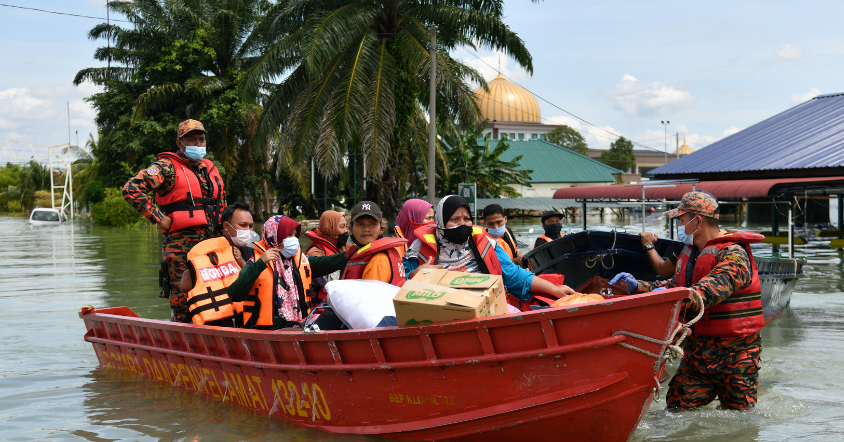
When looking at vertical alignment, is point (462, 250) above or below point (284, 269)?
above

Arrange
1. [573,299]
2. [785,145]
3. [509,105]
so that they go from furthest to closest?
1. [509,105]
2. [785,145]
3. [573,299]

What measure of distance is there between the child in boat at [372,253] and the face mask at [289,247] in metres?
0.44

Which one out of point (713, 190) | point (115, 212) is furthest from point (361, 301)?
point (115, 212)

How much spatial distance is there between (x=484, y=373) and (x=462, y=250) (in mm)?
1215

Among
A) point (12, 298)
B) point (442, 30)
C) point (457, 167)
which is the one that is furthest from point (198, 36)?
point (12, 298)

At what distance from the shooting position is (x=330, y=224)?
22.1ft

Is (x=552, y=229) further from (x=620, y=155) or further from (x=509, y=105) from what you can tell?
(x=509, y=105)

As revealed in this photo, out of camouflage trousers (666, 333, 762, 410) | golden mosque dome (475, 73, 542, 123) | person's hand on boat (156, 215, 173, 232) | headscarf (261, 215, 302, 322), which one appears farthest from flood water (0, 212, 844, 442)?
golden mosque dome (475, 73, 542, 123)

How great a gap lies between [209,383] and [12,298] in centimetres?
870

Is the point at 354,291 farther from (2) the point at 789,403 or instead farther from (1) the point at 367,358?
(2) the point at 789,403

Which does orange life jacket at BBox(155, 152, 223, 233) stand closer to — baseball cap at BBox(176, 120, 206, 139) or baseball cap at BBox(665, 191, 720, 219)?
baseball cap at BBox(176, 120, 206, 139)

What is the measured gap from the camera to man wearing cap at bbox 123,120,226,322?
6.39 metres

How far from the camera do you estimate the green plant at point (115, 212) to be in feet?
132

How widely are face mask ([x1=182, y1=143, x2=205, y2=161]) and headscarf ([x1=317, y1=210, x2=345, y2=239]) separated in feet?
4.22
